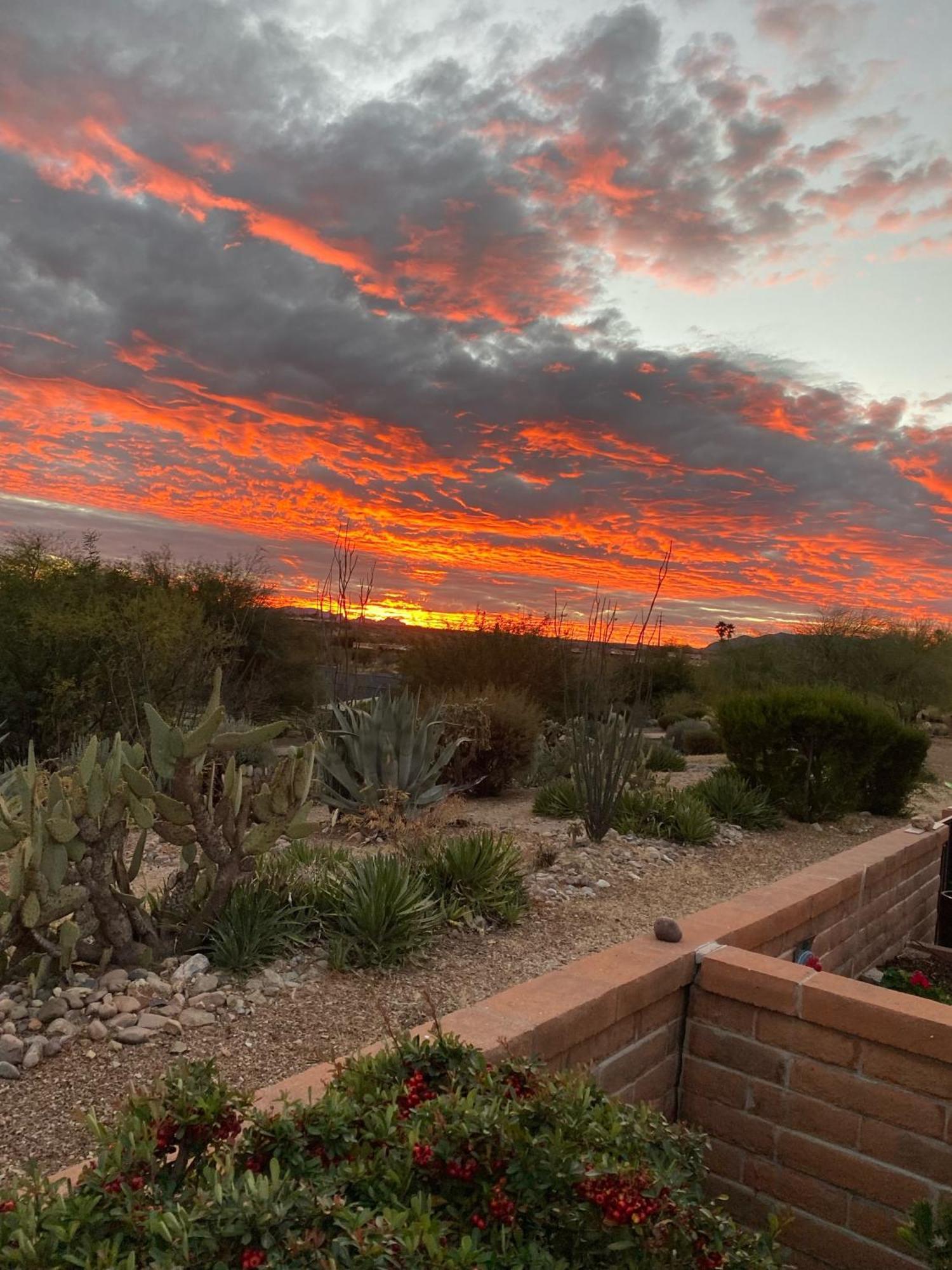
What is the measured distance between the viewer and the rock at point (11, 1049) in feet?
11.3

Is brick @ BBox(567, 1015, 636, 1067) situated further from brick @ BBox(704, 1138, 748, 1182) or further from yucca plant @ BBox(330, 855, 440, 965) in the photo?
yucca plant @ BBox(330, 855, 440, 965)

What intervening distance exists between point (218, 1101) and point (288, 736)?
17.2 metres

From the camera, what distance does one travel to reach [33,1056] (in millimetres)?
3453

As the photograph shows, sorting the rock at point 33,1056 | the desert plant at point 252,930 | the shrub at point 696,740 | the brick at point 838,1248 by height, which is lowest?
the shrub at point 696,740

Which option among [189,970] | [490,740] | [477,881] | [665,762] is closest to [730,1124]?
[477,881]

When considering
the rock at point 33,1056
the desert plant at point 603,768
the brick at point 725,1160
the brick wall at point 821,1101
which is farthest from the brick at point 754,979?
the desert plant at point 603,768

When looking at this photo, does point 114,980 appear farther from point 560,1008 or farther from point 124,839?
point 560,1008

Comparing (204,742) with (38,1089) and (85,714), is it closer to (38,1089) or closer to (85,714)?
(38,1089)

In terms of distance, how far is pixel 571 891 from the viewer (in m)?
6.19

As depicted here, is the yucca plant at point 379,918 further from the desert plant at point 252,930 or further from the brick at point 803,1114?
the brick at point 803,1114

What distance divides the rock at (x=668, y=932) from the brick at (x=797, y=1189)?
868 mm

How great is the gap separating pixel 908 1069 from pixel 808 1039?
0.36 m

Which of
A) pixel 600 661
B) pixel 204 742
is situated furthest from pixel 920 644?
pixel 204 742

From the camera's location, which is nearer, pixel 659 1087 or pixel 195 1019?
pixel 195 1019
